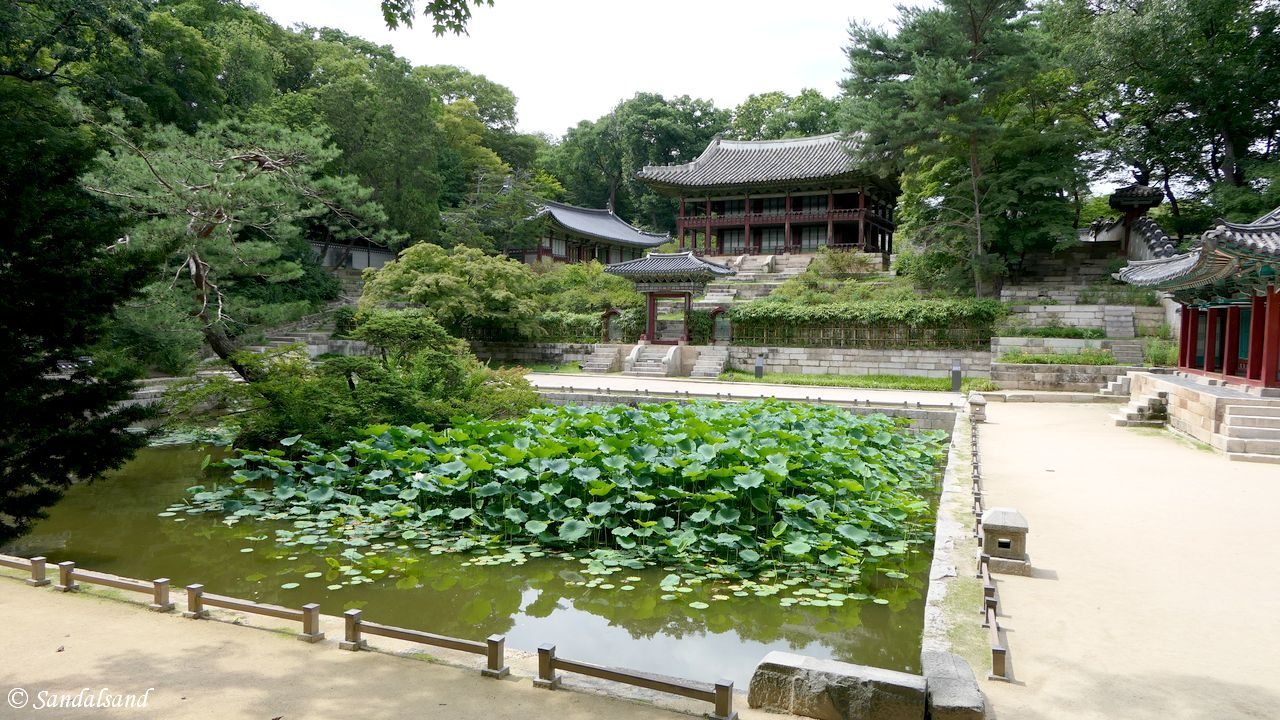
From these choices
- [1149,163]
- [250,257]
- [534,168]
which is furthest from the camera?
[534,168]

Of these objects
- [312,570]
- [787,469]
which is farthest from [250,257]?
[787,469]

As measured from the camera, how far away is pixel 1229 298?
12766 mm

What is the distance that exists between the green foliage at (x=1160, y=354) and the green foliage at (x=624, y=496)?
509 inches

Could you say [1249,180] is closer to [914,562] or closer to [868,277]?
[868,277]

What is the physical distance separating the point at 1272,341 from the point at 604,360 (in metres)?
16.9

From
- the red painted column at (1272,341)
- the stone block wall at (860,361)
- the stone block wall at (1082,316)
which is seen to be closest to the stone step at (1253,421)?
the red painted column at (1272,341)

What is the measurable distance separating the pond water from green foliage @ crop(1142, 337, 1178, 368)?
15863 millimetres

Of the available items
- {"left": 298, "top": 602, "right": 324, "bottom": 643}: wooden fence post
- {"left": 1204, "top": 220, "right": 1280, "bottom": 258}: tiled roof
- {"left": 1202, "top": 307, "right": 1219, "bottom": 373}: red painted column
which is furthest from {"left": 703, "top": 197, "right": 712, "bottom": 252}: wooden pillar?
{"left": 298, "top": 602, "right": 324, "bottom": 643}: wooden fence post

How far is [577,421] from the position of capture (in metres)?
9.16

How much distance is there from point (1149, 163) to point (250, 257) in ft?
92.1

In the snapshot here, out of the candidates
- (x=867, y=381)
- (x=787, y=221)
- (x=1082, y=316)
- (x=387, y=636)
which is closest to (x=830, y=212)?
(x=787, y=221)

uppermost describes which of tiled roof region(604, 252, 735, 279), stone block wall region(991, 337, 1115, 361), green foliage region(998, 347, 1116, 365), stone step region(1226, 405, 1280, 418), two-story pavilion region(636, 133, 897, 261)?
two-story pavilion region(636, 133, 897, 261)

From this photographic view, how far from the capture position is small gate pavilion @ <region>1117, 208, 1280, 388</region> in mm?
9898

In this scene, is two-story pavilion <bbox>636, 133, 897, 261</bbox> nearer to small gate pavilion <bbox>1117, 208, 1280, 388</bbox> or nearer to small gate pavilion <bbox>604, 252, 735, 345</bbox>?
small gate pavilion <bbox>604, 252, 735, 345</bbox>
